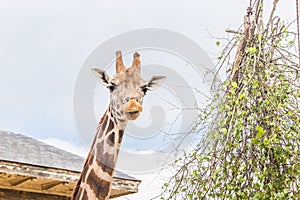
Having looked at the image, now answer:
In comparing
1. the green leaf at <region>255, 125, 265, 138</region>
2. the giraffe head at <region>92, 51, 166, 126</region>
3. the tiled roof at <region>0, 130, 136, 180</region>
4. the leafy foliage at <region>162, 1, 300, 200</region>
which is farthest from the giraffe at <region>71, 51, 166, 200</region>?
the tiled roof at <region>0, 130, 136, 180</region>

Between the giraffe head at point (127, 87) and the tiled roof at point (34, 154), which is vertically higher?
the tiled roof at point (34, 154)

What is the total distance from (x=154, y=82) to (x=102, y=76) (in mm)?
231

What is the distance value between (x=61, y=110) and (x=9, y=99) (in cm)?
56

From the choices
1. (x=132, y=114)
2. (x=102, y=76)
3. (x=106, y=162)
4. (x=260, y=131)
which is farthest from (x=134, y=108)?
(x=260, y=131)

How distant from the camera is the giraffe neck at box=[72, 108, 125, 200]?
2301 mm

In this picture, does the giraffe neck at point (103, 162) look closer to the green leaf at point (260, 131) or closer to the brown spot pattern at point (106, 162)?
the brown spot pattern at point (106, 162)

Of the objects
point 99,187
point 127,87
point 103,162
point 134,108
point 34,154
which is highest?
point 34,154

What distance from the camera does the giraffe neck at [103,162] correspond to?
2.30m

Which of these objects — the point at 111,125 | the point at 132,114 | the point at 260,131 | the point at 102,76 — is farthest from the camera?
the point at 111,125

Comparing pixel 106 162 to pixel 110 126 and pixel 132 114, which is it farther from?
pixel 132 114

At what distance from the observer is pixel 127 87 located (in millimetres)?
2135

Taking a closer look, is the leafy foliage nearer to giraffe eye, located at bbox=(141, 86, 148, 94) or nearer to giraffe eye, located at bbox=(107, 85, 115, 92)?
giraffe eye, located at bbox=(141, 86, 148, 94)

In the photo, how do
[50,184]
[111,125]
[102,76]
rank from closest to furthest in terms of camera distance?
[102,76] → [111,125] → [50,184]

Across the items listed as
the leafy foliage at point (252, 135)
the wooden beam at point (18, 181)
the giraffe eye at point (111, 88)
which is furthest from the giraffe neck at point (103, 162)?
the wooden beam at point (18, 181)
